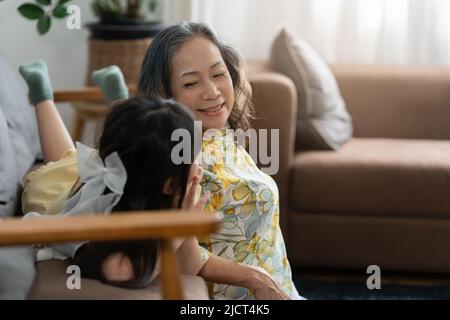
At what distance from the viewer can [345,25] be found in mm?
3777

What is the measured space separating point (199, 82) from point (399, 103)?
1621mm

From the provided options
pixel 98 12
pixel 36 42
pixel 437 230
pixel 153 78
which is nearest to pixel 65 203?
pixel 153 78

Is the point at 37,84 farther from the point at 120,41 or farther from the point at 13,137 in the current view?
the point at 120,41

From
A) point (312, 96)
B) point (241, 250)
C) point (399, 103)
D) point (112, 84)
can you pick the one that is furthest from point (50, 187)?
point (399, 103)

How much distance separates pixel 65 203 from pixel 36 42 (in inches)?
92.9

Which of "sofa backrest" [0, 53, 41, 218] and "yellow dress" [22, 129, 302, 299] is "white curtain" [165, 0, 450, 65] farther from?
"yellow dress" [22, 129, 302, 299]

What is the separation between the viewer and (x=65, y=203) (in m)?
1.78

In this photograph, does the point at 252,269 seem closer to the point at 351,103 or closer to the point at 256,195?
the point at 256,195

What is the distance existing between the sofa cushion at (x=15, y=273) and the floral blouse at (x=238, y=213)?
0.36 m

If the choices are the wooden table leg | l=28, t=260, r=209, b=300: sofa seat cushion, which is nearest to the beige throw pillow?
l=28, t=260, r=209, b=300: sofa seat cushion

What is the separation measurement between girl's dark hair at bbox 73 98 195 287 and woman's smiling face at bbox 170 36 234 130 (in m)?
0.32

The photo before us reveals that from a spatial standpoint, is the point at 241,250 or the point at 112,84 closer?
the point at 241,250

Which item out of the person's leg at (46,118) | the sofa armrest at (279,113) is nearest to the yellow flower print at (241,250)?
the person's leg at (46,118)

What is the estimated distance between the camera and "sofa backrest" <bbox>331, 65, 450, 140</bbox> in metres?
3.38
